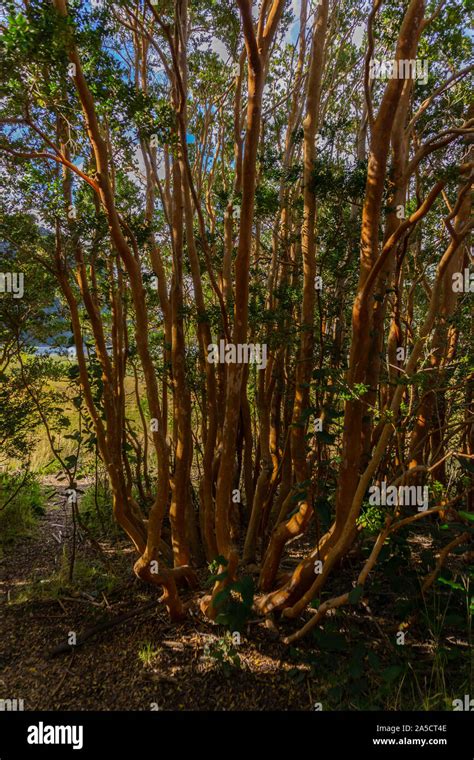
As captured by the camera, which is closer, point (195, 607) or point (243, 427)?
point (195, 607)

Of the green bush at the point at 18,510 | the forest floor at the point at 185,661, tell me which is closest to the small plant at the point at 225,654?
the forest floor at the point at 185,661

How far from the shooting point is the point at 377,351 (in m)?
2.88

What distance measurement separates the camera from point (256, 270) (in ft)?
17.0

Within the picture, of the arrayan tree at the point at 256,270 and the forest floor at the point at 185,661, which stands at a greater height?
the arrayan tree at the point at 256,270

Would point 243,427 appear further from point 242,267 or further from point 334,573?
point 242,267

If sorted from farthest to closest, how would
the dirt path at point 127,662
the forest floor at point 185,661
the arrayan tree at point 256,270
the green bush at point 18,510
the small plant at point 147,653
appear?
the green bush at point 18,510, the small plant at point 147,653, the dirt path at point 127,662, the forest floor at point 185,661, the arrayan tree at point 256,270

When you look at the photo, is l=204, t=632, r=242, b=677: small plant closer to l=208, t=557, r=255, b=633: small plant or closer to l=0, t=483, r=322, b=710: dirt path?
l=0, t=483, r=322, b=710: dirt path

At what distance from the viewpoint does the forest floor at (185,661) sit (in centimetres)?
268

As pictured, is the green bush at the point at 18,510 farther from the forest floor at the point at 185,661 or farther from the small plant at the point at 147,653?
the small plant at the point at 147,653

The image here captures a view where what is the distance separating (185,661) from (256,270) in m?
4.13

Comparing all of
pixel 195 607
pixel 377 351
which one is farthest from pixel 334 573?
pixel 377 351

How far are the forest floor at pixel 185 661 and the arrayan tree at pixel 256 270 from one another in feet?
0.82

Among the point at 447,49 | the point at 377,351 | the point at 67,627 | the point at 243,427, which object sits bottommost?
the point at 67,627
